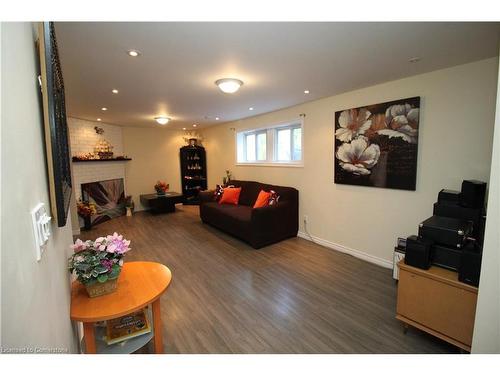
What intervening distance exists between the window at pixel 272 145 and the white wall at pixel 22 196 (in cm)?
358

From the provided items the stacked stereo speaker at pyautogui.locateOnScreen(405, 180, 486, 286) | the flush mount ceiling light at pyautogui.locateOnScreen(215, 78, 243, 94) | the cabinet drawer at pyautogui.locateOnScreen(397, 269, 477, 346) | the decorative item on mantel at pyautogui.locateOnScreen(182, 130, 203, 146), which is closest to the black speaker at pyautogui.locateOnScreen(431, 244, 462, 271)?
the stacked stereo speaker at pyautogui.locateOnScreen(405, 180, 486, 286)

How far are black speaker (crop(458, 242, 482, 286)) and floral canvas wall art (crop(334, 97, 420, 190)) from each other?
3.99ft

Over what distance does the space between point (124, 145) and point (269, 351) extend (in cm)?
584

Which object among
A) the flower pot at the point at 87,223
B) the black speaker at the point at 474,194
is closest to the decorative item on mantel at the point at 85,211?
the flower pot at the point at 87,223

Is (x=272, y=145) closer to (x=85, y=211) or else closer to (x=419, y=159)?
(x=419, y=159)

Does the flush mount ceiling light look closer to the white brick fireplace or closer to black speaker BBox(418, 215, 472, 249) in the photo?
black speaker BBox(418, 215, 472, 249)

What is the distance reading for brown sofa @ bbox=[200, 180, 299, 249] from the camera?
353 cm

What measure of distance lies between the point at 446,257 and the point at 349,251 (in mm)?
1648

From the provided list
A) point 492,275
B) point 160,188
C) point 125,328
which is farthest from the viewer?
point 160,188

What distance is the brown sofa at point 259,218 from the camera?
11.6 ft

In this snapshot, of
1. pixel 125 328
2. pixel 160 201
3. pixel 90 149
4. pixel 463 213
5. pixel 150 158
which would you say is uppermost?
pixel 90 149

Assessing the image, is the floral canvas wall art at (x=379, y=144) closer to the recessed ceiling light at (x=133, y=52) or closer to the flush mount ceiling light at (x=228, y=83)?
the flush mount ceiling light at (x=228, y=83)

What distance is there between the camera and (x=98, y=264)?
125 cm

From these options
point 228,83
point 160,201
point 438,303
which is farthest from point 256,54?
point 160,201
